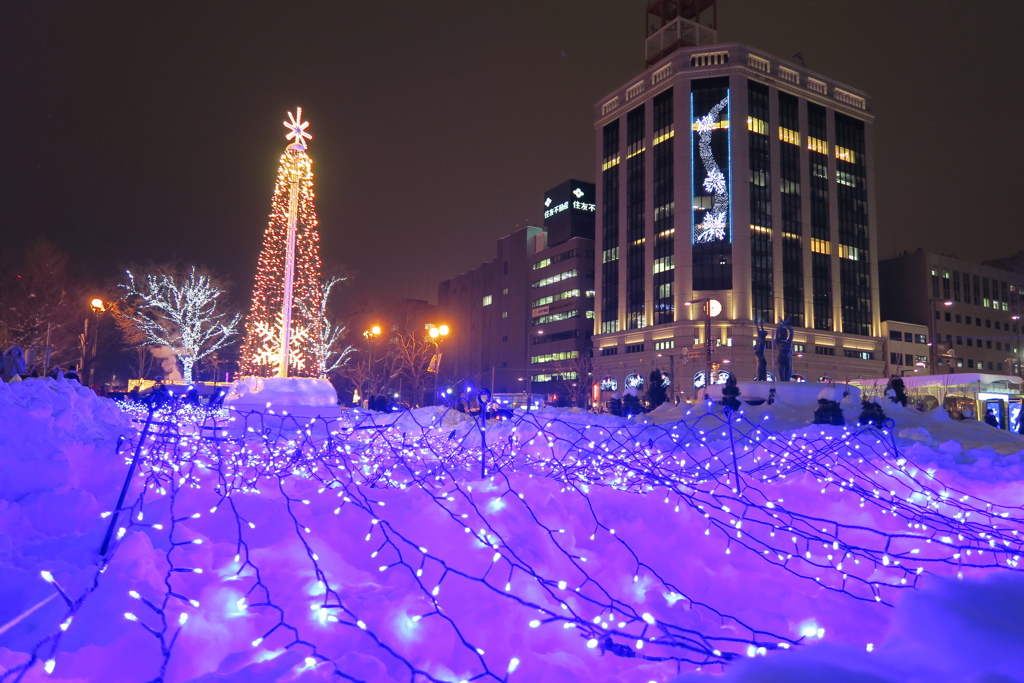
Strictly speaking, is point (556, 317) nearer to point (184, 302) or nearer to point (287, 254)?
point (184, 302)

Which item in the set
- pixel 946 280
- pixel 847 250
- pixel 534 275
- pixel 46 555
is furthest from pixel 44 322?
pixel 946 280

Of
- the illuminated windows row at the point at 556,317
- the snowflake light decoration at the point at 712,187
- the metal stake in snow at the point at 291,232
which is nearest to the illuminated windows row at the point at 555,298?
the illuminated windows row at the point at 556,317

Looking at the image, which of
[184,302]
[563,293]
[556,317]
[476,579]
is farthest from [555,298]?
[476,579]

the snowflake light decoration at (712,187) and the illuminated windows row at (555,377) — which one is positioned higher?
the snowflake light decoration at (712,187)

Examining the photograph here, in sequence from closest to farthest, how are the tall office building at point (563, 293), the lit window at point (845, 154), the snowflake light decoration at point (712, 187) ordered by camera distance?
the snowflake light decoration at point (712, 187), the lit window at point (845, 154), the tall office building at point (563, 293)

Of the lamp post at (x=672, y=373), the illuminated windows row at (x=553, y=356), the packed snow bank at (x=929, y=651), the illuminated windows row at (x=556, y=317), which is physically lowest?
the packed snow bank at (x=929, y=651)

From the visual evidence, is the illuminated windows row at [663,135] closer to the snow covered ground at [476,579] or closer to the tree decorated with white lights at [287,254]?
the tree decorated with white lights at [287,254]

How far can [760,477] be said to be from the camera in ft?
23.4

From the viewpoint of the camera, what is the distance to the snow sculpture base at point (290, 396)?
14727mm

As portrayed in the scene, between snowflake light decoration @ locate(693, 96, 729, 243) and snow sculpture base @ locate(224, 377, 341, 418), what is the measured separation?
5073 cm

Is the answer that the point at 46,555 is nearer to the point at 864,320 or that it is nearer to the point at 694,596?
the point at 694,596

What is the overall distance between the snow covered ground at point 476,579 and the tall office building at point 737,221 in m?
51.4

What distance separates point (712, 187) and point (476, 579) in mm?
62069

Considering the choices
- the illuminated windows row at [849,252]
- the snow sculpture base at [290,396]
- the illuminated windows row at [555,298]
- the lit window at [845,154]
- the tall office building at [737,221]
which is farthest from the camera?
the illuminated windows row at [555,298]
